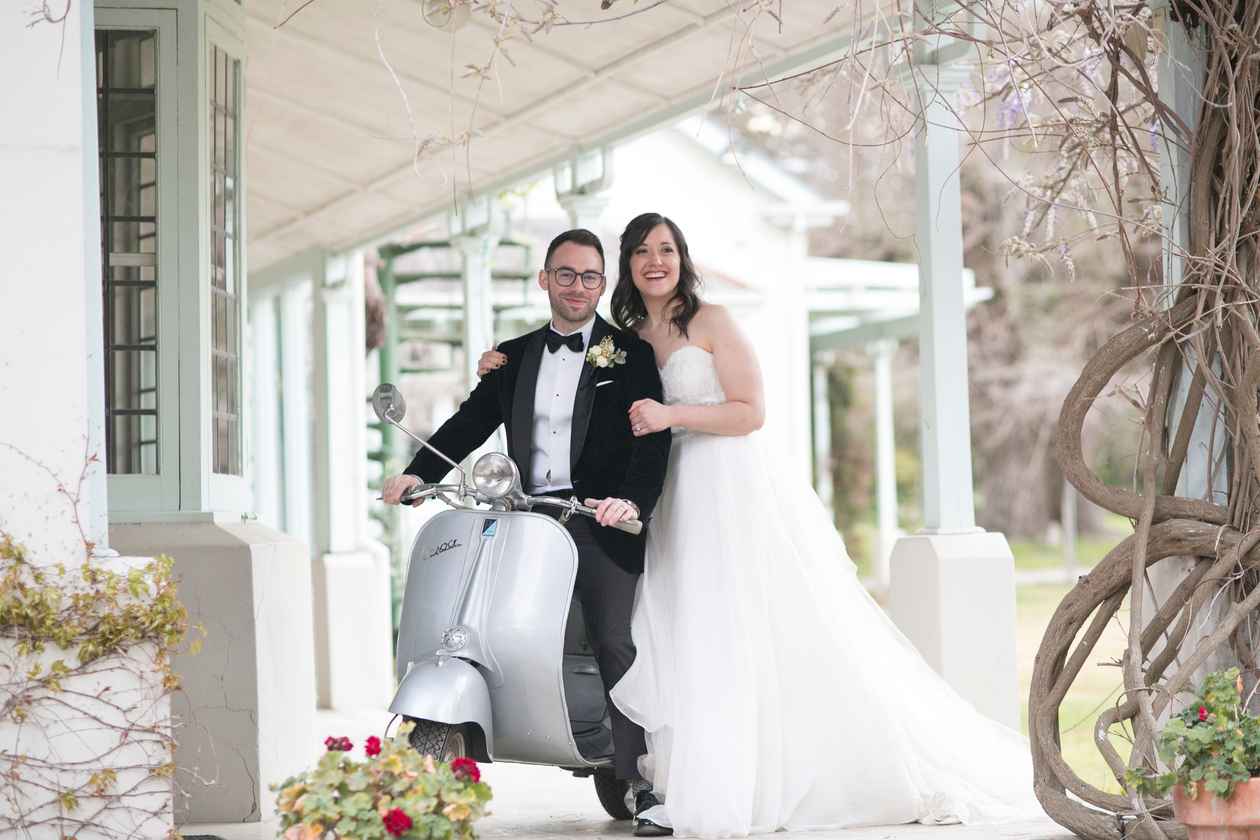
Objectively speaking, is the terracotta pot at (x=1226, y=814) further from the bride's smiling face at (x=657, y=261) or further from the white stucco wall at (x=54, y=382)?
the white stucco wall at (x=54, y=382)

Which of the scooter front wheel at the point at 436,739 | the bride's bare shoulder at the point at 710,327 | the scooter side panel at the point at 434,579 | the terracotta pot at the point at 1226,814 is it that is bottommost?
the terracotta pot at the point at 1226,814

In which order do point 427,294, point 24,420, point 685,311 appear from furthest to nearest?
point 427,294, point 685,311, point 24,420

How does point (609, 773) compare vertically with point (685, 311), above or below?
below

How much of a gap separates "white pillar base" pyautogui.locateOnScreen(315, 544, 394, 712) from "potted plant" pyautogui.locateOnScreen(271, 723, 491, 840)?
725 cm

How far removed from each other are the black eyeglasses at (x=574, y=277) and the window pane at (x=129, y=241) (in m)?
1.45

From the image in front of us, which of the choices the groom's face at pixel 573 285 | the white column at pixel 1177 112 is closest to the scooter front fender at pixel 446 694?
the groom's face at pixel 573 285

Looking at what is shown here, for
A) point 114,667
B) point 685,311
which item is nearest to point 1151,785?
point 685,311

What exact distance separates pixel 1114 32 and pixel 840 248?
894 inches

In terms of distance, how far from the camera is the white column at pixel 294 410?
11.5m

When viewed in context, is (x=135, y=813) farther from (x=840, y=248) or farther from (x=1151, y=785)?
(x=840, y=248)

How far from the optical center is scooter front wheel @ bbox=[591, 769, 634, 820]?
4.90m

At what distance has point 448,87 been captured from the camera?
6934 millimetres

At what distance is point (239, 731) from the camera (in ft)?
Result: 17.0

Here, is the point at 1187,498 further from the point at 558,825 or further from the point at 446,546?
the point at 558,825
